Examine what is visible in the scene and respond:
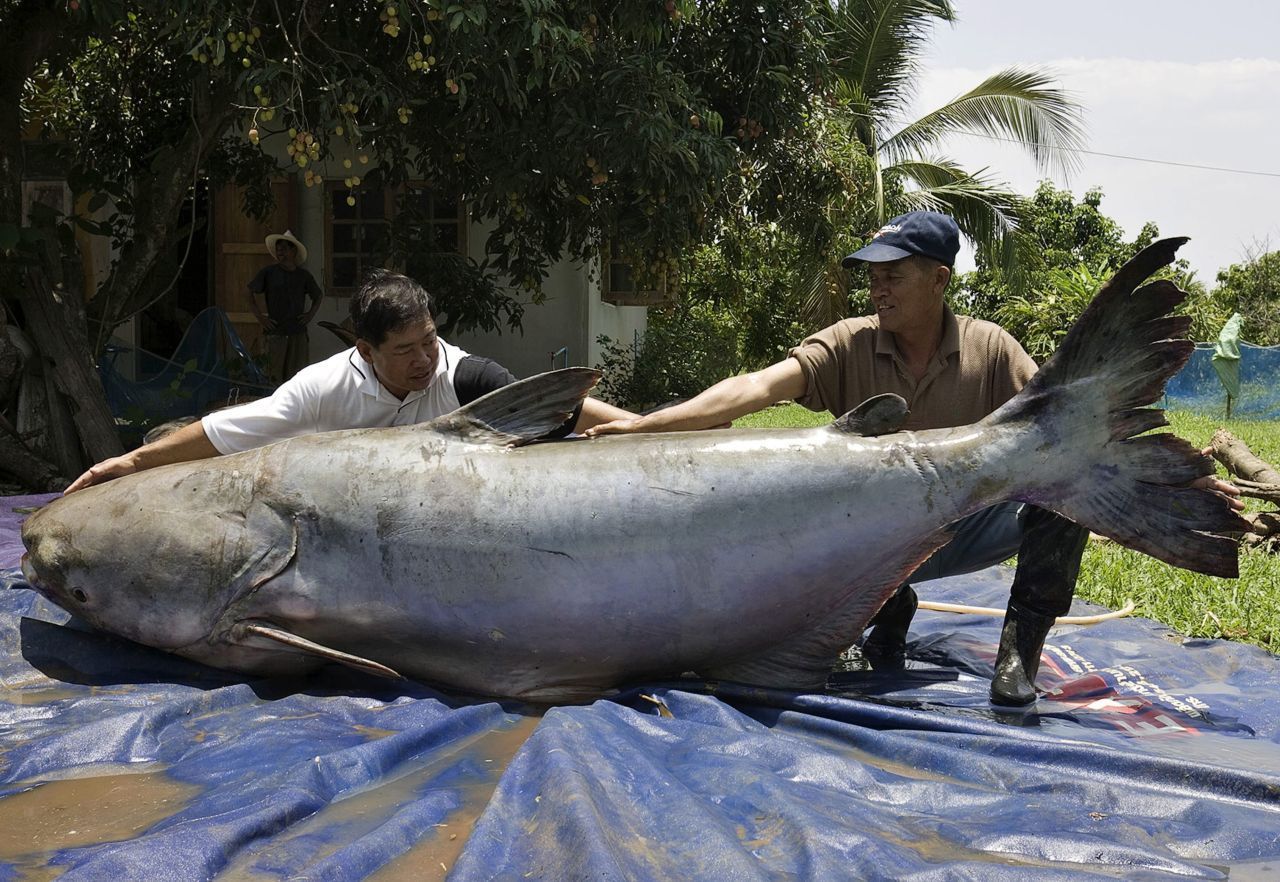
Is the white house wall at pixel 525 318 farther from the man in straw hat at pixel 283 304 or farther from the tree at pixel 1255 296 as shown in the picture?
the tree at pixel 1255 296

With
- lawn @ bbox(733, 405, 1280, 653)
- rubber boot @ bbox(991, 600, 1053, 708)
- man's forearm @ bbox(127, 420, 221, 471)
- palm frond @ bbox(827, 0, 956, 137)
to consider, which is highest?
palm frond @ bbox(827, 0, 956, 137)

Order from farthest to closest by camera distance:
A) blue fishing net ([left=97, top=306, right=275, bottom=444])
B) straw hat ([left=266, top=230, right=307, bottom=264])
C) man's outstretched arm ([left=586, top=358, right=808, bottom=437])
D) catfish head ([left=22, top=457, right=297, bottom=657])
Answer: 1. straw hat ([left=266, top=230, right=307, bottom=264])
2. blue fishing net ([left=97, top=306, right=275, bottom=444])
3. man's outstretched arm ([left=586, top=358, right=808, bottom=437])
4. catfish head ([left=22, top=457, right=297, bottom=657])

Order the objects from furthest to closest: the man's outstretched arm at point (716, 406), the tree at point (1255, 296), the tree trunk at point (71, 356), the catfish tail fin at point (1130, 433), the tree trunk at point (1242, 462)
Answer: the tree at point (1255, 296), the tree trunk at point (71, 356), the tree trunk at point (1242, 462), the man's outstretched arm at point (716, 406), the catfish tail fin at point (1130, 433)

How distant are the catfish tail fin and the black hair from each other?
68.1 inches

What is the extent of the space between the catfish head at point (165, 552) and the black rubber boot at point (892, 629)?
1782 millimetres

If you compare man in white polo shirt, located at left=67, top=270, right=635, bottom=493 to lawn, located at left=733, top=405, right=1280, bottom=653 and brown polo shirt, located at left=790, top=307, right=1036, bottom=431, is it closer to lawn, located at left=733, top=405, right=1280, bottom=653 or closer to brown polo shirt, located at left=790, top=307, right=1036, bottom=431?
brown polo shirt, located at left=790, top=307, right=1036, bottom=431

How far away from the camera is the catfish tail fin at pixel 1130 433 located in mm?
2754

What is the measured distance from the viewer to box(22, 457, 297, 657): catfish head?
3035 mm

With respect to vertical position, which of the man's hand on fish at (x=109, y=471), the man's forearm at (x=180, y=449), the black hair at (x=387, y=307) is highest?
the black hair at (x=387, y=307)

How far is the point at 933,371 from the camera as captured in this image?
353cm

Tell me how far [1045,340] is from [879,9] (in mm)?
5159

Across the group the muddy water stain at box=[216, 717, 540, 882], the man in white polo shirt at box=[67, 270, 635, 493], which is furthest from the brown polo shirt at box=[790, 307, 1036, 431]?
the muddy water stain at box=[216, 717, 540, 882]

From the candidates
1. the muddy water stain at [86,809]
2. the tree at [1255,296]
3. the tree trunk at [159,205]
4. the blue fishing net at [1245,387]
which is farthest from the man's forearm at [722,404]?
the tree at [1255,296]

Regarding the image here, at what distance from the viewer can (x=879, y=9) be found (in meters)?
16.1
